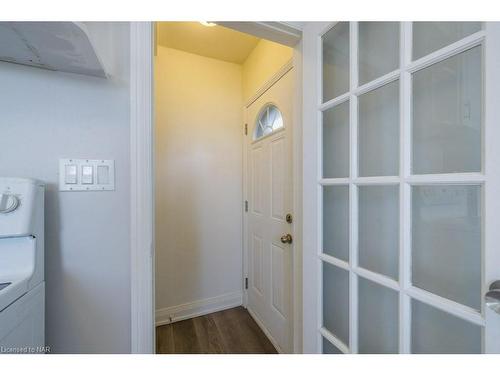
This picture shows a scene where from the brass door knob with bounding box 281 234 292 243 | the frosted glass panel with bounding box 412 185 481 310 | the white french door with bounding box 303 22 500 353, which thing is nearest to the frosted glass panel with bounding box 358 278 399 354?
the white french door with bounding box 303 22 500 353

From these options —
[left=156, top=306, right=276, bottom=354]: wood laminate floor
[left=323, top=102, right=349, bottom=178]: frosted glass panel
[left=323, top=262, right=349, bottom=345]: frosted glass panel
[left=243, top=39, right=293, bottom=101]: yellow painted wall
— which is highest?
[left=243, top=39, right=293, bottom=101]: yellow painted wall

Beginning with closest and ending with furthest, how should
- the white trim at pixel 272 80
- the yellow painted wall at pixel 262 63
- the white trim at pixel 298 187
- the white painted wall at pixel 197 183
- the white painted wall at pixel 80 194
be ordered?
the white painted wall at pixel 80 194 < the white trim at pixel 298 187 < the white trim at pixel 272 80 < the yellow painted wall at pixel 262 63 < the white painted wall at pixel 197 183

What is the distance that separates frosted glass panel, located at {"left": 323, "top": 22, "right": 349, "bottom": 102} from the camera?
82 centimetres

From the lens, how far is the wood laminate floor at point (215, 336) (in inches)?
62.3

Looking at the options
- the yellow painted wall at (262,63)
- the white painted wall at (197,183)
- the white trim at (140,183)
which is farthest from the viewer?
the white painted wall at (197,183)

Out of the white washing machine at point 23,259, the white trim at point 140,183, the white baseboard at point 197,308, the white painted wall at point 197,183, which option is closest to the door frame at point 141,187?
→ the white trim at point 140,183

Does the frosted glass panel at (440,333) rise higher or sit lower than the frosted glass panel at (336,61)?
lower

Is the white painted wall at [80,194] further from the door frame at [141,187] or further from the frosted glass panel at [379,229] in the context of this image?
the frosted glass panel at [379,229]

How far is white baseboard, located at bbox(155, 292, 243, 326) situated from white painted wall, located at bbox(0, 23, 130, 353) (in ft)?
3.81

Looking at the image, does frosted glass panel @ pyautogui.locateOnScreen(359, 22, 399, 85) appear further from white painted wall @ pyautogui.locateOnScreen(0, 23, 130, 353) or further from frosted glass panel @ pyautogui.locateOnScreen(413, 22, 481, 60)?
white painted wall @ pyautogui.locateOnScreen(0, 23, 130, 353)

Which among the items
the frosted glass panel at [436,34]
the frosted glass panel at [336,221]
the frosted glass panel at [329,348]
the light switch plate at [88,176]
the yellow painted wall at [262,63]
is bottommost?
the frosted glass panel at [329,348]

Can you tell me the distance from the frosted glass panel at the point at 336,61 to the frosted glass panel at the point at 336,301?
2.39 ft

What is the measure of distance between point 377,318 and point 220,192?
5.25 ft
